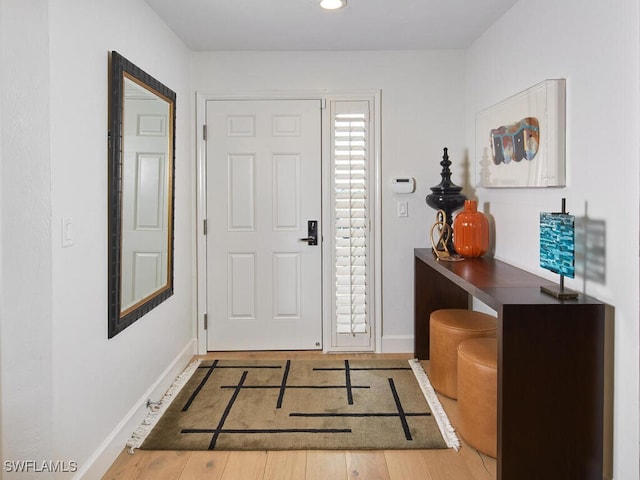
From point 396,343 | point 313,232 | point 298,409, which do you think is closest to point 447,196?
point 313,232

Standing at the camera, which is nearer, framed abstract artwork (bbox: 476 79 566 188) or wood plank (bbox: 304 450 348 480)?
wood plank (bbox: 304 450 348 480)

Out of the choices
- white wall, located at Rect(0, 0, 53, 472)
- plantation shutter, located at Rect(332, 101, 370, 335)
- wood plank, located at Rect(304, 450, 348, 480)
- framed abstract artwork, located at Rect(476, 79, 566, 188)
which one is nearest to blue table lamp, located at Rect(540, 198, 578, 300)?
framed abstract artwork, located at Rect(476, 79, 566, 188)

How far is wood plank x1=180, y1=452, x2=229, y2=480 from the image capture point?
89.5 inches

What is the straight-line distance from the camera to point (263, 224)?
3980mm

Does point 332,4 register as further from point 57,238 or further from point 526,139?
point 57,238

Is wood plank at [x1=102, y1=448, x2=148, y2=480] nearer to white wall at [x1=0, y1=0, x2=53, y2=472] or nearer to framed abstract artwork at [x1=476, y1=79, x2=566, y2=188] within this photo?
white wall at [x1=0, y1=0, x2=53, y2=472]

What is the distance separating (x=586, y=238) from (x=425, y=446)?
125 centimetres

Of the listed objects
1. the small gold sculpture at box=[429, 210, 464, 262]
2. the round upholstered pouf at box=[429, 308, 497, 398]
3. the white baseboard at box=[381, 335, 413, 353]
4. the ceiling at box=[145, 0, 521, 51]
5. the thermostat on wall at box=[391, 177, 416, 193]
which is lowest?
the white baseboard at box=[381, 335, 413, 353]

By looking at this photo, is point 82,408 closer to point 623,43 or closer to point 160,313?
point 160,313

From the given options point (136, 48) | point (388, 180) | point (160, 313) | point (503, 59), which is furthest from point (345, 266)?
point (136, 48)

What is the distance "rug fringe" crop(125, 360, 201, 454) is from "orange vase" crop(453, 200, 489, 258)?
6.63 feet

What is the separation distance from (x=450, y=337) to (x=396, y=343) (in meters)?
1.06

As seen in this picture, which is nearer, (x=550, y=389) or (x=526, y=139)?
(x=550, y=389)

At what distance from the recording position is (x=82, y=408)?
2.12m
